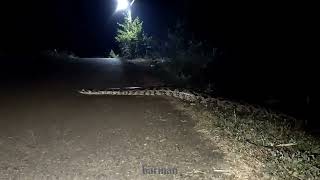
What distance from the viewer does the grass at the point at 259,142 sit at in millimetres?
5391

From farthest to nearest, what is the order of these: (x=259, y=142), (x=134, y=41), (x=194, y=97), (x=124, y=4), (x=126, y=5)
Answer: (x=124, y=4), (x=126, y=5), (x=134, y=41), (x=194, y=97), (x=259, y=142)

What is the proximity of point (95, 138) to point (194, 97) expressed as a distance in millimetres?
4809

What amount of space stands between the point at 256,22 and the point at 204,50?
17.8ft

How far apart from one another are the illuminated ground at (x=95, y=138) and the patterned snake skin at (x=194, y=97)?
670 mm

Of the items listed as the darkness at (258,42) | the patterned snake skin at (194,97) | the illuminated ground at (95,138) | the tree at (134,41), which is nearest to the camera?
the illuminated ground at (95,138)

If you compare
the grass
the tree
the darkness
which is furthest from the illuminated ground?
the tree

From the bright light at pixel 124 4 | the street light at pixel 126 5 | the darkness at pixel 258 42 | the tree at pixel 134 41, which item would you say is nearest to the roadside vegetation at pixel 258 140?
the darkness at pixel 258 42

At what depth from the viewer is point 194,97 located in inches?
436

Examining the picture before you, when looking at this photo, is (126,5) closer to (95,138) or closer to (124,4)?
(124,4)

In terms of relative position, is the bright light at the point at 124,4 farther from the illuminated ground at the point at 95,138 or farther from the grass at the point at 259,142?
the grass at the point at 259,142

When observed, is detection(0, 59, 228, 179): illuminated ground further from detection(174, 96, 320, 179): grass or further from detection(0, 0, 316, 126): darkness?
detection(0, 0, 316, 126): darkness

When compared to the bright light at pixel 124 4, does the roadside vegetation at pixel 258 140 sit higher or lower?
lower

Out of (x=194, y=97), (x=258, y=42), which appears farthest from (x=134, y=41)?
(x=194, y=97)

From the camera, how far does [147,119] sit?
27.7 ft
